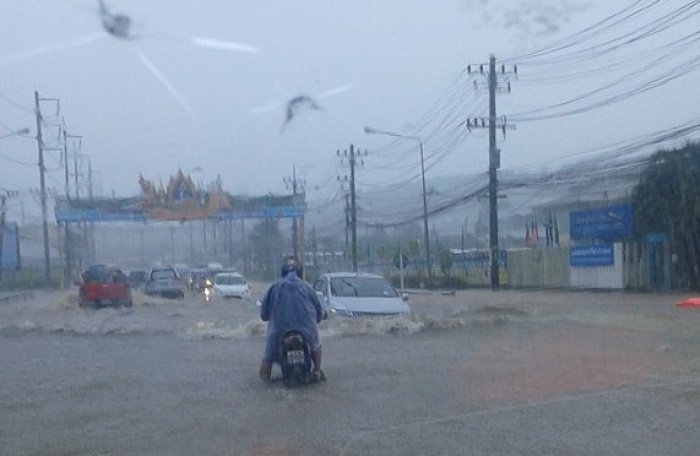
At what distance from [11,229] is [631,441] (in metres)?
78.8

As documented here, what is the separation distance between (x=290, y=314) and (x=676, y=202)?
115ft

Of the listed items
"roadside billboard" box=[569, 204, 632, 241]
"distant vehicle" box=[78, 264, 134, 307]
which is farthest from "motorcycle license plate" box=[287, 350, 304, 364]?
"roadside billboard" box=[569, 204, 632, 241]

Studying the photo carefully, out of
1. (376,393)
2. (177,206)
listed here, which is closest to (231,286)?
(177,206)

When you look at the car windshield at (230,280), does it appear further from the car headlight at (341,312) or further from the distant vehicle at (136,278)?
the car headlight at (341,312)

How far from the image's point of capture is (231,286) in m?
50.7

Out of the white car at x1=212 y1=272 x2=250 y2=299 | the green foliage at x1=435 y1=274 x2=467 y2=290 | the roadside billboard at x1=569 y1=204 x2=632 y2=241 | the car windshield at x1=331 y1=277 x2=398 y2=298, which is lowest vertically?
the green foliage at x1=435 y1=274 x2=467 y2=290

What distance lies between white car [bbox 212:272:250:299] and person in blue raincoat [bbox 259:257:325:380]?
35.0 m

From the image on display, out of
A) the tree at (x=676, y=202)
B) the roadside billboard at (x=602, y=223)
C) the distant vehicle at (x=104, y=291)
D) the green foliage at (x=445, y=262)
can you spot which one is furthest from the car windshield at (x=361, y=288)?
the green foliage at (x=445, y=262)

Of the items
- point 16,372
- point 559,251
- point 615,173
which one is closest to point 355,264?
point 559,251

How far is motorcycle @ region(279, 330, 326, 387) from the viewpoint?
14242mm

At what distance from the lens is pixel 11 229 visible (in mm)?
84250

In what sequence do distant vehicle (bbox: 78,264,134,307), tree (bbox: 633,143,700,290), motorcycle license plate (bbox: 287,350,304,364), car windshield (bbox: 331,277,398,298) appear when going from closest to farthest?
motorcycle license plate (bbox: 287,350,304,364) → car windshield (bbox: 331,277,398,298) → distant vehicle (bbox: 78,264,134,307) → tree (bbox: 633,143,700,290)

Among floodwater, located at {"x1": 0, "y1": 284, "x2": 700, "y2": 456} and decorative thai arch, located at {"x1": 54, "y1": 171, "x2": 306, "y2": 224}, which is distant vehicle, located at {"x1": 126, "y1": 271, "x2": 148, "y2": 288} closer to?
decorative thai arch, located at {"x1": 54, "y1": 171, "x2": 306, "y2": 224}

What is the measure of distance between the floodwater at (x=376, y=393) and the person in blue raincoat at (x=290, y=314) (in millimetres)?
436
